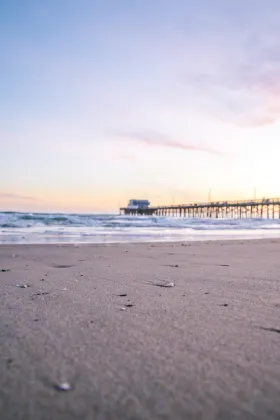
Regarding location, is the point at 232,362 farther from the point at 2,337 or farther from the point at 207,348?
the point at 2,337

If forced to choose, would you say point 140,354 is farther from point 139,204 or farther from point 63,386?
point 139,204

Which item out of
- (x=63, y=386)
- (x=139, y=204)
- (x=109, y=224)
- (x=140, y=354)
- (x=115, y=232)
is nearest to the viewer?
(x=63, y=386)

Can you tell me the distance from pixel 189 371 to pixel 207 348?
0.74 feet

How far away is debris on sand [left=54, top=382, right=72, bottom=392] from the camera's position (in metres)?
→ 1.02

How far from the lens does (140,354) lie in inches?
50.0

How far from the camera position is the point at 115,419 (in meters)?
0.88

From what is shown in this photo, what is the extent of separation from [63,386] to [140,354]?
32cm

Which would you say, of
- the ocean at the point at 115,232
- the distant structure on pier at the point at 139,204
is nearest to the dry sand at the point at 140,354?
the ocean at the point at 115,232

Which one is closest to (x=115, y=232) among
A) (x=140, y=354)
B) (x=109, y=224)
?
(x=109, y=224)

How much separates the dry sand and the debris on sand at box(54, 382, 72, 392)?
1cm

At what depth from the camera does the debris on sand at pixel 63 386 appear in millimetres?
1023

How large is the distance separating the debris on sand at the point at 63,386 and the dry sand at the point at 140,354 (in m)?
0.01

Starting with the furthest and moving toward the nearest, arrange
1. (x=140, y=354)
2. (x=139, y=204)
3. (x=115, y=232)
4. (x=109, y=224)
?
(x=139, y=204)
(x=109, y=224)
(x=115, y=232)
(x=140, y=354)

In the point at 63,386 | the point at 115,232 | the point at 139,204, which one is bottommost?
the point at 115,232
